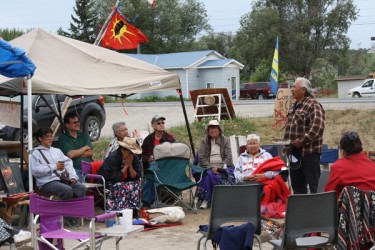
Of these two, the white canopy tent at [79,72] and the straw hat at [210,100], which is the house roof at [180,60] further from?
the white canopy tent at [79,72]

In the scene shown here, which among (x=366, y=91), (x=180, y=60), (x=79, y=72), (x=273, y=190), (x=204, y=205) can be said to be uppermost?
(x=180, y=60)

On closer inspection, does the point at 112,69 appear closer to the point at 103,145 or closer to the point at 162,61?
the point at 103,145

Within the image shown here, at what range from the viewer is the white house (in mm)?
44531

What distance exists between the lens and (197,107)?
17.3m

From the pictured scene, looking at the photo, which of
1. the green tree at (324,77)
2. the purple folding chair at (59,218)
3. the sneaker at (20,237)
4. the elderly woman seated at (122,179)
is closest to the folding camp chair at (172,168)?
the elderly woman seated at (122,179)

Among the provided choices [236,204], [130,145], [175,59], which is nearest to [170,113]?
[130,145]

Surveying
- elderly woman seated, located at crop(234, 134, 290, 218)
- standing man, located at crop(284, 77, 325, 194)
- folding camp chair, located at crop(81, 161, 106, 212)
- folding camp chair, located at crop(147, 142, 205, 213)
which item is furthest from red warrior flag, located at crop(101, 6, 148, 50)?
standing man, located at crop(284, 77, 325, 194)

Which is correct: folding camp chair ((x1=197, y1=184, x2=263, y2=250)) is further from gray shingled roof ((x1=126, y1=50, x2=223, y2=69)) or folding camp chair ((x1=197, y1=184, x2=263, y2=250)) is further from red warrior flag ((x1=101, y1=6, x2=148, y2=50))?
gray shingled roof ((x1=126, y1=50, x2=223, y2=69))

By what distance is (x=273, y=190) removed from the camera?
8.39 m

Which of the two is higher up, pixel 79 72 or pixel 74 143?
pixel 79 72

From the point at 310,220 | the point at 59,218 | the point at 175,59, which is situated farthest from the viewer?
the point at 175,59

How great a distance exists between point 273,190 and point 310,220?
3388mm

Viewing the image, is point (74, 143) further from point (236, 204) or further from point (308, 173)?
point (236, 204)

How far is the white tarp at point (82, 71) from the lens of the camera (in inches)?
331
